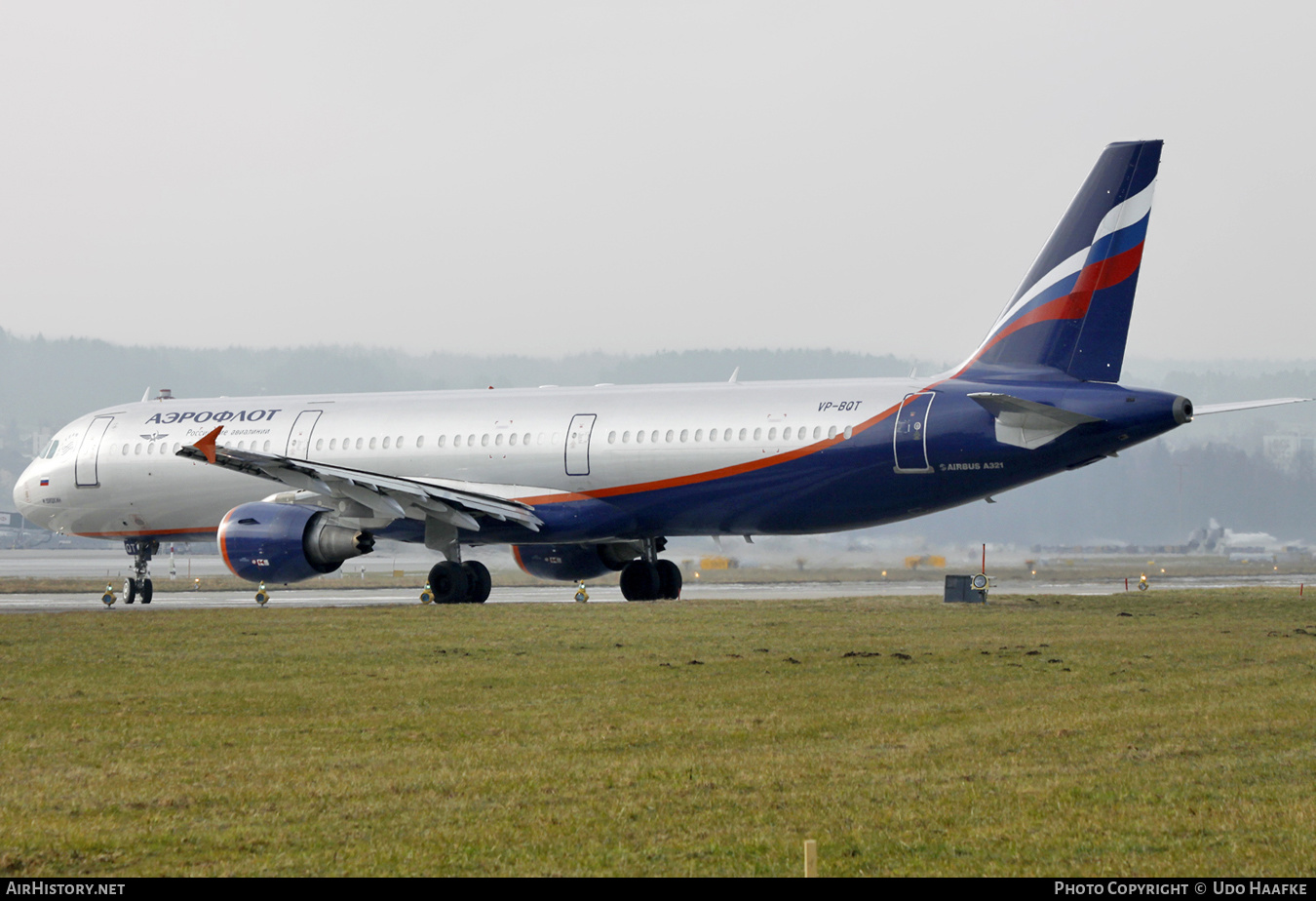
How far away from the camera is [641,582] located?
1166 inches

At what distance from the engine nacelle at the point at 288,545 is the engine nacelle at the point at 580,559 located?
5.12 m

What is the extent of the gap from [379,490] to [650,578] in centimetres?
650

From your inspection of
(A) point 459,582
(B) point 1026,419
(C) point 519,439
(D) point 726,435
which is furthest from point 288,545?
(B) point 1026,419

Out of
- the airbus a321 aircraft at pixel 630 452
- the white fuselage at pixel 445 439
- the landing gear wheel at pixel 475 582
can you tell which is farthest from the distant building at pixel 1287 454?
the landing gear wheel at pixel 475 582

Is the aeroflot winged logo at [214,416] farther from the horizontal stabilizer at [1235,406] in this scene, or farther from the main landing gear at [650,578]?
the horizontal stabilizer at [1235,406]

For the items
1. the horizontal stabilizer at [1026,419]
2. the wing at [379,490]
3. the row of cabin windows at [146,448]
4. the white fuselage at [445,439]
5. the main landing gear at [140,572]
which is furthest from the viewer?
the main landing gear at [140,572]

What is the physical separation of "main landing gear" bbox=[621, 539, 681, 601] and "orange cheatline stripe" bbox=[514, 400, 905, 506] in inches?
107

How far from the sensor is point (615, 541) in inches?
1188

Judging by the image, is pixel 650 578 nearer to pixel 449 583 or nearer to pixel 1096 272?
pixel 449 583

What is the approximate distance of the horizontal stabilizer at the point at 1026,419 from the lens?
891 inches

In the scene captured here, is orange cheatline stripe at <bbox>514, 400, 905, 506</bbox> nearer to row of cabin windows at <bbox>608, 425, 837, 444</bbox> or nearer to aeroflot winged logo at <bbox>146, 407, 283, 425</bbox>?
row of cabin windows at <bbox>608, 425, 837, 444</bbox>

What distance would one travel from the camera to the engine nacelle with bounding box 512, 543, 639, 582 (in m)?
30.8

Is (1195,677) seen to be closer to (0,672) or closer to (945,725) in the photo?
(945,725)
